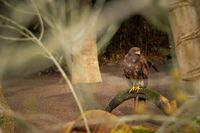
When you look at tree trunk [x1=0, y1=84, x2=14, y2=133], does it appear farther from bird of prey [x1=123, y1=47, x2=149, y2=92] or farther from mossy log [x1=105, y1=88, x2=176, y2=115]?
bird of prey [x1=123, y1=47, x2=149, y2=92]

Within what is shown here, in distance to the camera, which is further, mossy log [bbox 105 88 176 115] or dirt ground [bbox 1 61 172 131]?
dirt ground [bbox 1 61 172 131]

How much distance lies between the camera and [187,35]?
3.58 m

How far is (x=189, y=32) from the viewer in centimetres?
357

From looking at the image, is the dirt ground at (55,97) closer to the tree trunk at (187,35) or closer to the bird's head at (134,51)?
the bird's head at (134,51)

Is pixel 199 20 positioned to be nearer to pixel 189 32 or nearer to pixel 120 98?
pixel 189 32

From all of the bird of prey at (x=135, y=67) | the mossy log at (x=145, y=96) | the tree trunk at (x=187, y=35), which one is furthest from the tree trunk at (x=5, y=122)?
the tree trunk at (x=187, y=35)

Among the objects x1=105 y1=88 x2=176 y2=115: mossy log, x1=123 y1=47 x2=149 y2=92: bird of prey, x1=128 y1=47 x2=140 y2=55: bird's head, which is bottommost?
x1=105 y1=88 x2=176 y2=115: mossy log

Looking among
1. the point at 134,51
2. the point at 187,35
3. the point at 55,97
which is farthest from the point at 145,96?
the point at 187,35

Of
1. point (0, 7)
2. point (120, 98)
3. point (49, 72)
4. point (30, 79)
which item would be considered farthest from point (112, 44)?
point (0, 7)

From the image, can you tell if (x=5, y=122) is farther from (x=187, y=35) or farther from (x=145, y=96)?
(x=187, y=35)

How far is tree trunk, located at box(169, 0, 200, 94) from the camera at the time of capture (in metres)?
3.55

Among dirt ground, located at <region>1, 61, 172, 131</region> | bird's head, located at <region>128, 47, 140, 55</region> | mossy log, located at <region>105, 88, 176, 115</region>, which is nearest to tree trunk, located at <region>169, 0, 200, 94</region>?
mossy log, located at <region>105, 88, 176, 115</region>

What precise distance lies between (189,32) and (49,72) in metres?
13.7

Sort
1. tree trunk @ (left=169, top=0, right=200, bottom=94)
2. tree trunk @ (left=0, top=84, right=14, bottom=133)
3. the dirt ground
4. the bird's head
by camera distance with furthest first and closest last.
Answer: the dirt ground
the bird's head
tree trunk @ (left=0, top=84, right=14, bottom=133)
tree trunk @ (left=169, top=0, right=200, bottom=94)
